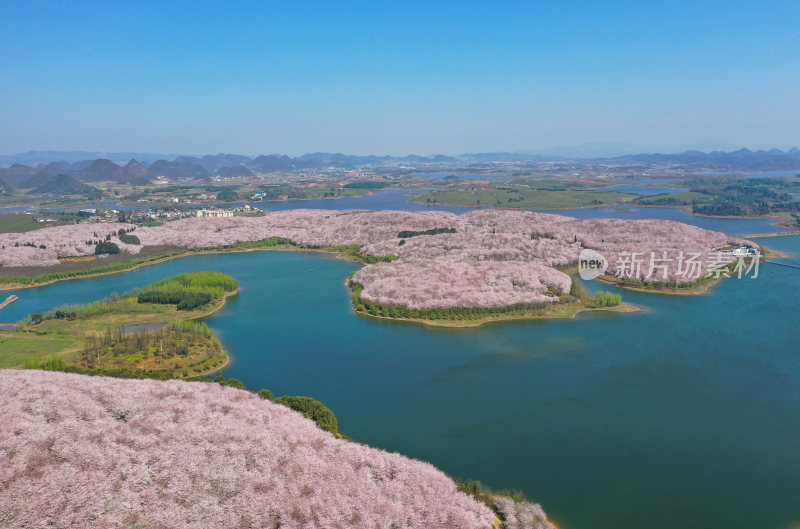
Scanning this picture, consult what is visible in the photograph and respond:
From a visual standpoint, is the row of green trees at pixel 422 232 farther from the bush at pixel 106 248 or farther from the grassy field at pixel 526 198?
the grassy field at pixel 526 198

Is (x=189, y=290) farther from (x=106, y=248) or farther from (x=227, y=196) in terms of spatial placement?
(x=227, y=196)

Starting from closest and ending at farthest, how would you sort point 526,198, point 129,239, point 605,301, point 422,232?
point 605,301, point 129,239, point 422,232, point 526,198

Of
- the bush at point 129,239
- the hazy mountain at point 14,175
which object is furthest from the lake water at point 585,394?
the hazy mountain at point 14,175

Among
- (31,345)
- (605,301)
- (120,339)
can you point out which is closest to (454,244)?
(605,301)

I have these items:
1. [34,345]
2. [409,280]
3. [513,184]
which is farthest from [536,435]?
[513,184]

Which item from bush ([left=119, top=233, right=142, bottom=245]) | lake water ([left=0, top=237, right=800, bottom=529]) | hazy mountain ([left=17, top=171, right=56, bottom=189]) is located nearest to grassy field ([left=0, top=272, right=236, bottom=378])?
lake water ([left=0, top=237, right=800, bottom=529])

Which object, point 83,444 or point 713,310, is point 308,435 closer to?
point 83,444
